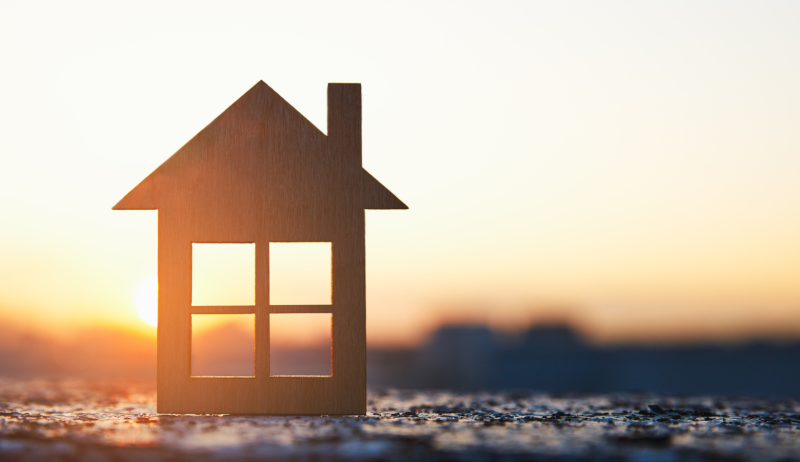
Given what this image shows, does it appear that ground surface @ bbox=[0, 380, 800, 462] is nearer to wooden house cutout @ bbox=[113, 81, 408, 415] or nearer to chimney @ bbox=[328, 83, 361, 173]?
wooden house cutout @ bbox=[113, 81, 408, 415]

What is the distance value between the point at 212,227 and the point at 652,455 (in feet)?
24.6

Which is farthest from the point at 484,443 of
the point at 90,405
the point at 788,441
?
the point at 90,405

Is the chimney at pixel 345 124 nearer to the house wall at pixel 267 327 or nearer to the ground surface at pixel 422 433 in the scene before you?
the house wall at pixel 267 327

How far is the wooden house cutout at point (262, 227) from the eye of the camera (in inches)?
504

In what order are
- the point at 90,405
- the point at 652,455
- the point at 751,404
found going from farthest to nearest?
the point at 751,404
the point at 90,405
the point at 652,455

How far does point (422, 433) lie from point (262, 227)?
4365mm

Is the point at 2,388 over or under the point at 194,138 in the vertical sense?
under

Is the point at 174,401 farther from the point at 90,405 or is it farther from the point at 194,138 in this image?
the point at 194,138

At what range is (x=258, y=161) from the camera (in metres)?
13.0

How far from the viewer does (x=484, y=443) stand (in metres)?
9.43

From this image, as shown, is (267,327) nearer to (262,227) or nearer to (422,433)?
(262,227)

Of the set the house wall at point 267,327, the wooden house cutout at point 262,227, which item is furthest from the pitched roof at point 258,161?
the house wall at point 267,327

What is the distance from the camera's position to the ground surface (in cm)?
855

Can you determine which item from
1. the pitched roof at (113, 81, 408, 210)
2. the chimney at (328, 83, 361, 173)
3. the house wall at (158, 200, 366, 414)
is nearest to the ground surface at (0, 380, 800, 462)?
the house wall at (158, 200, 366, 414)
